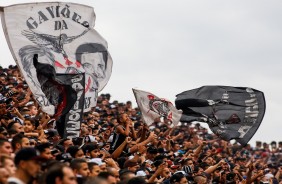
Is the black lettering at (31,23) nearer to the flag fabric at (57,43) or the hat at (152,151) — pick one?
the flag fabric at (57,43)

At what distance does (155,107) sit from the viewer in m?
18.9

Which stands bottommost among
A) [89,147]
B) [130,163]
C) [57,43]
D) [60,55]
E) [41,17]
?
[130,163]

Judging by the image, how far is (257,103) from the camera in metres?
18.8

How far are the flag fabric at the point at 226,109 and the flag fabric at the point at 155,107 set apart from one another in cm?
18

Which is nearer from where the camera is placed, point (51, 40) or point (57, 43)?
point (51, 40)

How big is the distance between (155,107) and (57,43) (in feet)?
9.71

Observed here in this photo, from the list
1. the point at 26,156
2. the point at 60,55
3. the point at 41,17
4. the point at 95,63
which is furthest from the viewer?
the point at 95,63

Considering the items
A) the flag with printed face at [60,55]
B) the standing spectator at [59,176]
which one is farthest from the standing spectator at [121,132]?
the standing spectator at [59,176]

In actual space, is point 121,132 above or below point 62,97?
below

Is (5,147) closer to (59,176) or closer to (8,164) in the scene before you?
(8,164)

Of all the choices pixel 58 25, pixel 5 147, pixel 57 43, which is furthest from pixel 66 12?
pixel 5 147

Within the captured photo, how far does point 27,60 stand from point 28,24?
114 cm

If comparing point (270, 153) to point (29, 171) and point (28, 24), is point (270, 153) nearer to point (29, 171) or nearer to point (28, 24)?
point (28, 24)

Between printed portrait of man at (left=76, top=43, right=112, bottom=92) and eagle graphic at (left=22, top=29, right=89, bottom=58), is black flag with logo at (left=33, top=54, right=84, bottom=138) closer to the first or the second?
eagle graphic at (left=22, top=29, right=89, bottom=58)
